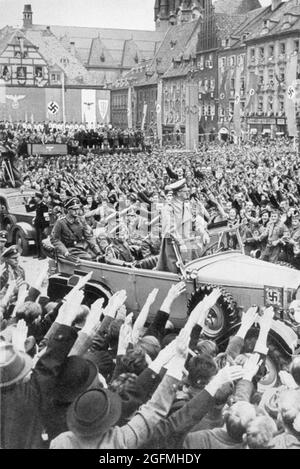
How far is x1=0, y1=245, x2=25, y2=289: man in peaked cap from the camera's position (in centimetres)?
646

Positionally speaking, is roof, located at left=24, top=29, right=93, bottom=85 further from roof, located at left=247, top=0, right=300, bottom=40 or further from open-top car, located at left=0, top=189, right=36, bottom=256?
open-top car, located at left=0, top=189, right=36, bottom=256

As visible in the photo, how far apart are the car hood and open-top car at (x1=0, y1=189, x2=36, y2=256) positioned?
224 centimetres

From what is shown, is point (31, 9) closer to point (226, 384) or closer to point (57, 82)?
point (226, 384)

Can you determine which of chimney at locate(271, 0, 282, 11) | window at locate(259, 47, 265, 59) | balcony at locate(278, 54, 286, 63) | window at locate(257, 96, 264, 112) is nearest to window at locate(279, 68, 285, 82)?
balcony at locate(278, 54, 286, 63)

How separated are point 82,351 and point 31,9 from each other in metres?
3.73

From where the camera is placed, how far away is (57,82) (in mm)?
24891

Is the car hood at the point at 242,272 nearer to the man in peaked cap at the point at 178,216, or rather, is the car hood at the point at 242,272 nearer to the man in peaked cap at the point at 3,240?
the man in peaked cap at the point at 178,216

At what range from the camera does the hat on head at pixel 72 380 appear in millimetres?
4395

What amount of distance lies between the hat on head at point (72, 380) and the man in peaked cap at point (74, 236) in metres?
3.11

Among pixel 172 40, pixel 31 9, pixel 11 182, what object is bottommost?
pixel 11 182

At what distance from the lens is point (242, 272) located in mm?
6738

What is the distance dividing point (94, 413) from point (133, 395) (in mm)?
578

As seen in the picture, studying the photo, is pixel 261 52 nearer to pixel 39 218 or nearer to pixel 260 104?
pixel 260 104
